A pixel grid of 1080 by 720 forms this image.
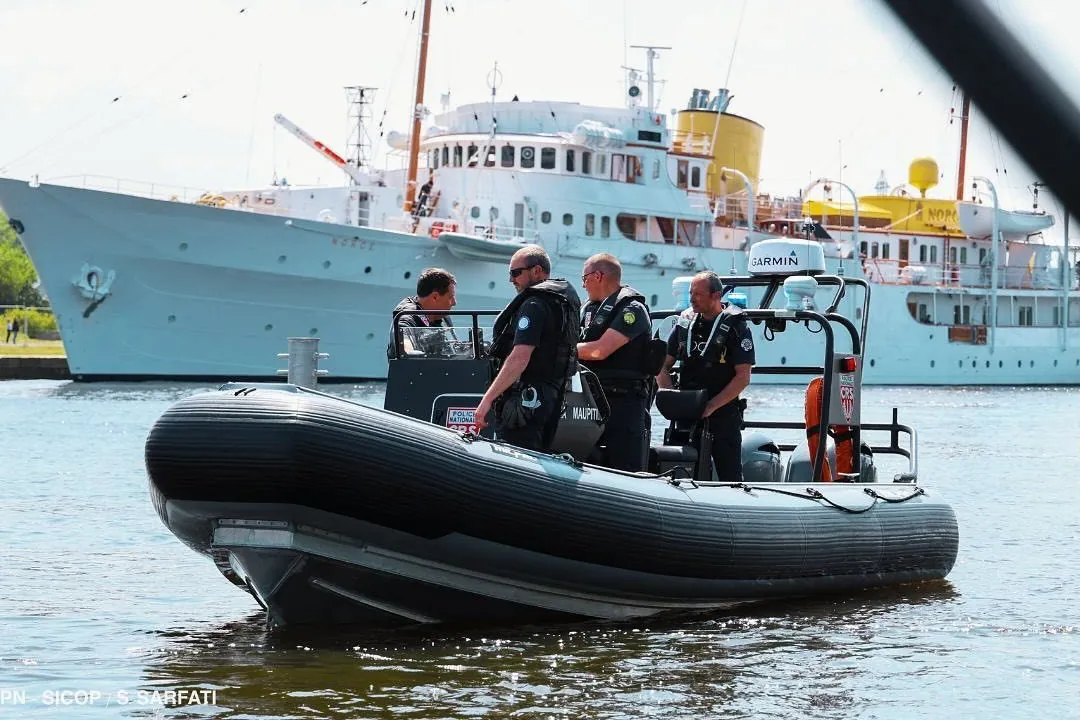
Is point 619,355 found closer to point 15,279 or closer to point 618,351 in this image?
point 618,351

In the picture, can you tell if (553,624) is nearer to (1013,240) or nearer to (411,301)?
(411,301)

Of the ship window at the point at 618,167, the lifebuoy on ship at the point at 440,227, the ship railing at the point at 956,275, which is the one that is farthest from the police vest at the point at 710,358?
the ship railing at the point at 956,275

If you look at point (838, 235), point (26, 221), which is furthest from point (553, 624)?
point (838, 235)

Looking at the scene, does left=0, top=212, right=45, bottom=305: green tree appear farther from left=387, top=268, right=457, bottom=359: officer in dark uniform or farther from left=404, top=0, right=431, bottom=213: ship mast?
left=387, top=268, right=457, bottom=359: officer in dark uniform

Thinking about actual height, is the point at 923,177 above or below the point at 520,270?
above

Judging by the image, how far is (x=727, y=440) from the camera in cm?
798

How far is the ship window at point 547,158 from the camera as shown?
37.4 meters

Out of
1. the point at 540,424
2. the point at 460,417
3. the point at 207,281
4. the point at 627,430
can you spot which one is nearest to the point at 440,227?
the point at 207,281

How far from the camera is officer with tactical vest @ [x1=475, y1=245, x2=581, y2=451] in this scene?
21.0ft

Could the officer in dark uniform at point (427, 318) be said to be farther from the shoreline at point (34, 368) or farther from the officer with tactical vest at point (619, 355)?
the shoreline at point (34, 368)

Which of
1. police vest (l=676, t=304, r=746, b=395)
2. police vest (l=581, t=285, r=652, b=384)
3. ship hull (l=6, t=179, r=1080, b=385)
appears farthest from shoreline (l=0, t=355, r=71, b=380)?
police vest (l=581, t=285, r=652, b=384)

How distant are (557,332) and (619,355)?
669mm

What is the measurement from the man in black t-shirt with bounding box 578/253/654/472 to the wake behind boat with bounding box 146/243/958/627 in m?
0.20

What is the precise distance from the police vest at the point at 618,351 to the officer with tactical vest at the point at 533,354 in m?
0.32
